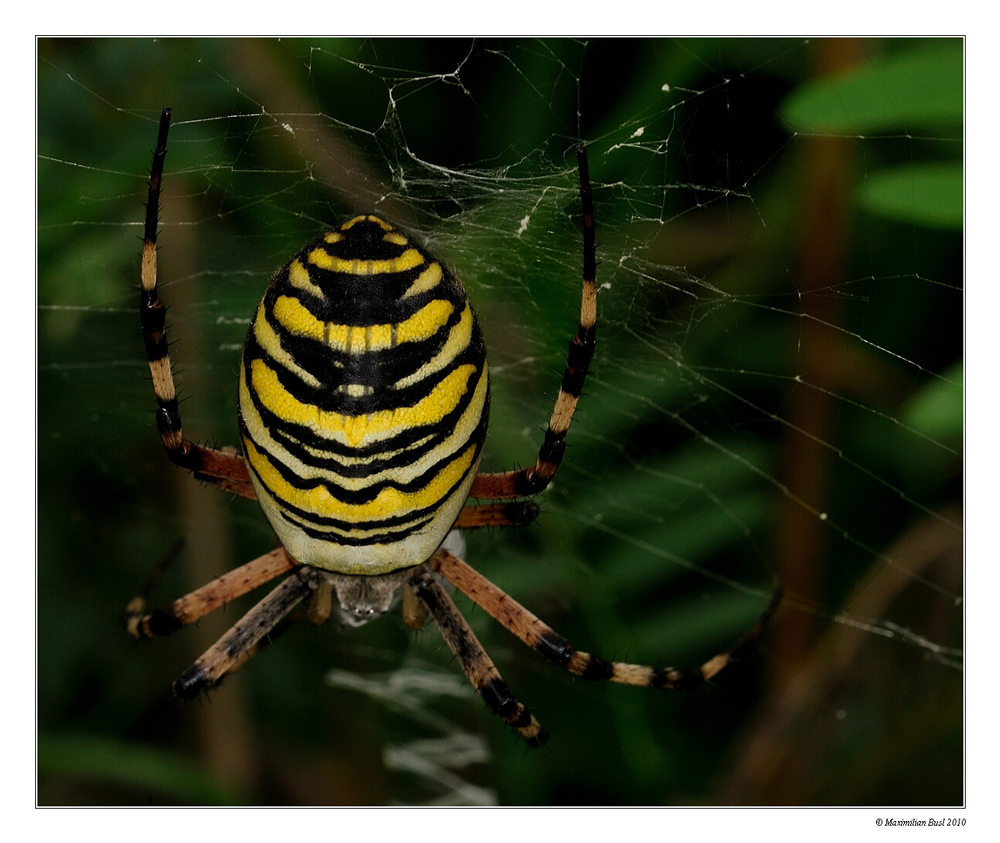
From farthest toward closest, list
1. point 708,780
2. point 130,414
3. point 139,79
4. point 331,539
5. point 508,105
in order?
point 130,414
point 708,780
point 508,105
point 139,79
point 331,539

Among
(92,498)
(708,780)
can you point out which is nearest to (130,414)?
(92,498)

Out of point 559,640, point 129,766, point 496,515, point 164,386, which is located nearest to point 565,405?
point 496,515

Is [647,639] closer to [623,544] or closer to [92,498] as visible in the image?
[623,544]

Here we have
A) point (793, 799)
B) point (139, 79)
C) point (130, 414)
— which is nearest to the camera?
point (139, 79)

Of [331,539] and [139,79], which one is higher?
[139,79]

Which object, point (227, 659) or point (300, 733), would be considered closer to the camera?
point (227, 659)

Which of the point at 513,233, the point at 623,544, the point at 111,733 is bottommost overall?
the point at 111,733

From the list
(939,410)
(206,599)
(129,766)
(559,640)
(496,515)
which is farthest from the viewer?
(129,766)

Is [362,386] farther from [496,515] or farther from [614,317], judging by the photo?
[614,317]
